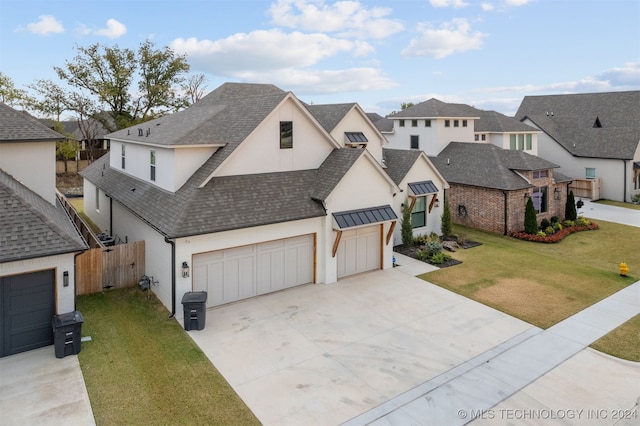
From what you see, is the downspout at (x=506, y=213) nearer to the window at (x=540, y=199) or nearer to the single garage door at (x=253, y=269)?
the window at (x=540, y=199)

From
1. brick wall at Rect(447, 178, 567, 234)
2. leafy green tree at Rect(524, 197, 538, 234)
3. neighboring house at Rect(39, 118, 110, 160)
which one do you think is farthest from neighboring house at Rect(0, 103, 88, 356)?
neighboring house at Rect(39, 118, 110, 160)

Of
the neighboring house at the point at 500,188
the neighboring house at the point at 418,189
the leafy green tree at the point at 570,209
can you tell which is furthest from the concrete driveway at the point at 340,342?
the leafy green tree at the point at 570,209

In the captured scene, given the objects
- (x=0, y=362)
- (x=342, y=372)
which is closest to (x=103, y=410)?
(x=0, y=362)

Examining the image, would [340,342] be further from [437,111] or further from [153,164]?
[437,111]

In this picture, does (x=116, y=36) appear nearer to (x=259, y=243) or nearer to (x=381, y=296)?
(x=259, y=243)

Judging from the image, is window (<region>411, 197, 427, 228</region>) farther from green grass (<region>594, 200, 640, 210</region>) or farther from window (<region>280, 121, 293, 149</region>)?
green grass (<region>594, 200, 640, 210</region>)

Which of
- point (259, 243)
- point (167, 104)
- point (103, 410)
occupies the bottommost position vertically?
point (103, 410)
